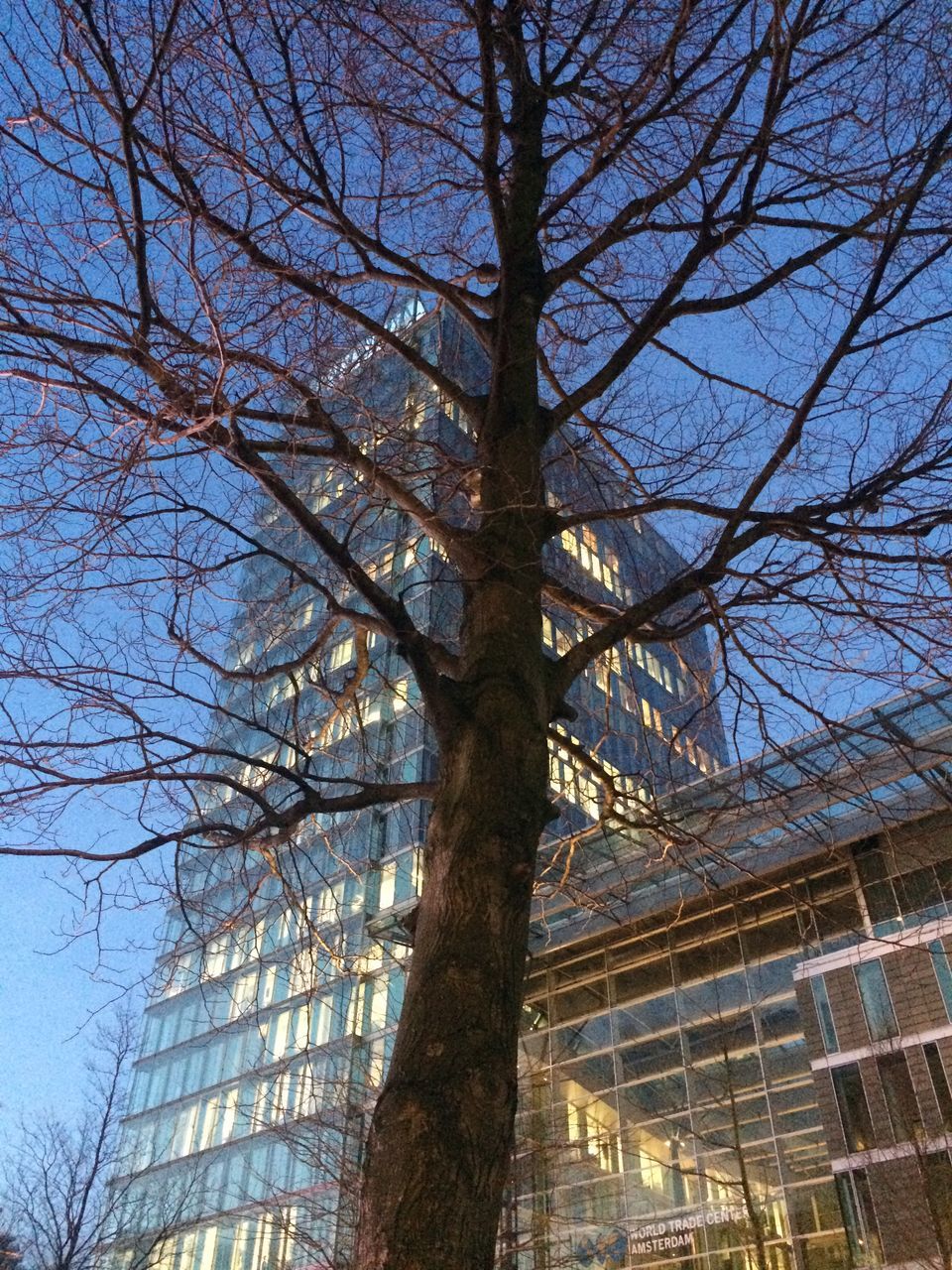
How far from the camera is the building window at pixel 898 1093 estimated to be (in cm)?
1597

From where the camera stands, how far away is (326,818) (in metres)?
21.6

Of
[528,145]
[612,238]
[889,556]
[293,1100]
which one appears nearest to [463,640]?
[889,556]

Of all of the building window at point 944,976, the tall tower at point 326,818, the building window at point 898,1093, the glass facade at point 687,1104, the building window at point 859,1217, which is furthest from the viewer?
the glass facade at point 687,1104

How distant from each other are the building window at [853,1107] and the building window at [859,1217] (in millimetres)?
458

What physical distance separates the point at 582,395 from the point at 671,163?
110cm

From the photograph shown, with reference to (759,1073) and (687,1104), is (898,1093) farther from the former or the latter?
(687,1104)

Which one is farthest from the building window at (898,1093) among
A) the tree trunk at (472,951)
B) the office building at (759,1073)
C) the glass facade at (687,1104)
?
the tree trunk at (472,951)

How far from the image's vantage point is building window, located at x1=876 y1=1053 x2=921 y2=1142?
15969 mm

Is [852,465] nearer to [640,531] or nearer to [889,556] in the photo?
[889,556]

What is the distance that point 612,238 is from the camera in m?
4.88

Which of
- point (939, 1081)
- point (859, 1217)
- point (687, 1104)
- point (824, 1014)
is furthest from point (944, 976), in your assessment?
point (687, 1104)

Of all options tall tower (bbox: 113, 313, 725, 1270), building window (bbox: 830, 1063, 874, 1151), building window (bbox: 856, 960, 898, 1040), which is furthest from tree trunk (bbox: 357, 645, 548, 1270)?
building window (bbox: 856, 960, 898, 1040)

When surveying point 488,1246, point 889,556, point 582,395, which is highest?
point 582,395

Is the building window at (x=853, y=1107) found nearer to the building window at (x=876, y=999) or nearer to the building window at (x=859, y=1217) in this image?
the building window at (x=859, y=1217)
